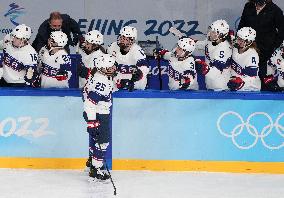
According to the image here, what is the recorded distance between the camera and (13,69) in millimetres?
9633

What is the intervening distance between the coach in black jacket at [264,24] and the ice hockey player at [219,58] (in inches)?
36.5

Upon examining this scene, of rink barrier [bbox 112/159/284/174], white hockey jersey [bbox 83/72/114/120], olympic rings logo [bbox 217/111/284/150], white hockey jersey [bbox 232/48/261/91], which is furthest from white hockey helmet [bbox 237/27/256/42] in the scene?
white hockey jersey [bbox 83/72/114/120]

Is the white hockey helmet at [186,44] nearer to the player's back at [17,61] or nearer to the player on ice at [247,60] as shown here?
the player on ice at [247,60]

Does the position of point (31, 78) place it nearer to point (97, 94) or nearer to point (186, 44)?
point (97, 94)

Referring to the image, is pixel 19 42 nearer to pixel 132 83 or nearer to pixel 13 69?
pixel 13 69

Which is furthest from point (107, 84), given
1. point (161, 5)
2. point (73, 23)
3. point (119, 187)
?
point (161, 5)

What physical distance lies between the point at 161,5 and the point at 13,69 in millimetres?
4127

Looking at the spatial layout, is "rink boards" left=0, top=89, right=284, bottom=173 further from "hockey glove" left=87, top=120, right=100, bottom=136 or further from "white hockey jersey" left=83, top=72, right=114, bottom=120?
"hockey glove" left=87, top=120, right=100, bottom=136

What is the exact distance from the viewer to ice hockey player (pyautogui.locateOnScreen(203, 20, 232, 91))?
9.63 metres

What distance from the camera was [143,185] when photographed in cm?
869

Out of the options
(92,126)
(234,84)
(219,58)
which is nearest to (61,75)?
(92,126)

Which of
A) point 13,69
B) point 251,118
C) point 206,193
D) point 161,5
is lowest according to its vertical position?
point 206,193

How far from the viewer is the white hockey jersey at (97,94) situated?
8.63 m

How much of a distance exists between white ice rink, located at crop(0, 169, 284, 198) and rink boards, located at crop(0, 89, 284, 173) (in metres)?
0.15
